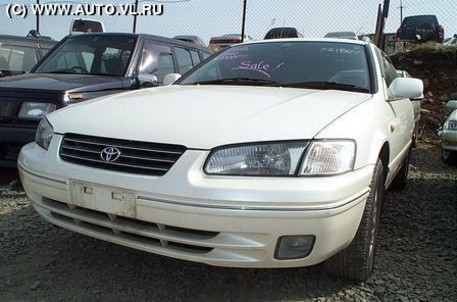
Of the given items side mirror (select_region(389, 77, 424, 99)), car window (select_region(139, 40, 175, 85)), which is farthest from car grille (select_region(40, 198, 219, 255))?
car window (select_region(139, 40, 175, 85))

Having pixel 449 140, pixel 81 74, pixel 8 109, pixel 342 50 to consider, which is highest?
pixel 342 50

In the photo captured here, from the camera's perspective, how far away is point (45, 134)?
2.80 meters

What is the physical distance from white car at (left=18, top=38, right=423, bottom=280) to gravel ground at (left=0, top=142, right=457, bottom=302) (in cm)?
19

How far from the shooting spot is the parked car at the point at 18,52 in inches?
252

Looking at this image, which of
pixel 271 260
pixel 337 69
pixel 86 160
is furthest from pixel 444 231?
pixel 86 160

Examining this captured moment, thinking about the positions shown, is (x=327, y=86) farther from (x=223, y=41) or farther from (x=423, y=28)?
(x=223, y=41)

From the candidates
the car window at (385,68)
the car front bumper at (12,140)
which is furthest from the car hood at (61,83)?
the car window at (385,68)

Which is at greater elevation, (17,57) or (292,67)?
(292,67)

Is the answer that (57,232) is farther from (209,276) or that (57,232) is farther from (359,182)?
(359,182)

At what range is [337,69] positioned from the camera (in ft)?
11.1

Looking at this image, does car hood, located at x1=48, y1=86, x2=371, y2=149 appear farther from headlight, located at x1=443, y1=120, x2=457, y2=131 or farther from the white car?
headlight, located at x1=443, y1=120, x2=457, y2=131

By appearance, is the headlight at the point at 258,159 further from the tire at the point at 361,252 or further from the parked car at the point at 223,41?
the parked car at the point at 223,41

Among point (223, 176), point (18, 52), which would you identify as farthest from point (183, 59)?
point (223, 176)

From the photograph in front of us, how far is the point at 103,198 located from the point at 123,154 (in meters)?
0.22
